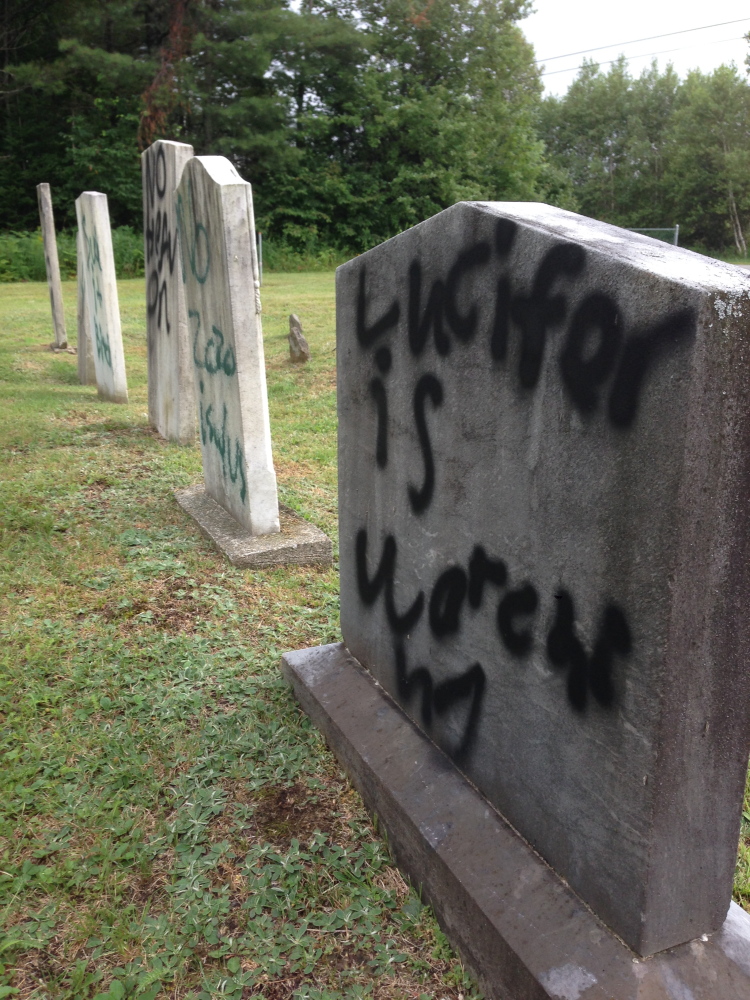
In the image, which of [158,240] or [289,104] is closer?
[158,240]

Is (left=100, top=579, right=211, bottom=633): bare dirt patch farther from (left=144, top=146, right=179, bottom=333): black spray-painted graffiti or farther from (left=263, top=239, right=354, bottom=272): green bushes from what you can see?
(left=263, top=239, right=354, bottom=272): green bushes

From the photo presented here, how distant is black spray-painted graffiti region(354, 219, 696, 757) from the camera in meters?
1.39

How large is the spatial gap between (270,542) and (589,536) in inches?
103

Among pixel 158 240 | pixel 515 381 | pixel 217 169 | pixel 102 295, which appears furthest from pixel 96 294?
pixel 515 381

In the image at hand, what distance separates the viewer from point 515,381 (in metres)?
1.65

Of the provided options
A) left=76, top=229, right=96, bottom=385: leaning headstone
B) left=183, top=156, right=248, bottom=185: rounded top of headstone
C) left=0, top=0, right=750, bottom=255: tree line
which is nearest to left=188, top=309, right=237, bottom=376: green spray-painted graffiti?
left=183, top=156, right=248, bottom=185: rounded top of headstone

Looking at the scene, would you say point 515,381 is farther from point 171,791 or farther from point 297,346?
point 297,346

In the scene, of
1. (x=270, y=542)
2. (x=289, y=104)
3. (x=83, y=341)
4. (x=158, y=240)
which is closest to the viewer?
(x=270, y=542)

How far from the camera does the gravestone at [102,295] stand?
269 inches

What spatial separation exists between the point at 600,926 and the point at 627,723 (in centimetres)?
43

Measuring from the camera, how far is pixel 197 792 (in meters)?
2.30

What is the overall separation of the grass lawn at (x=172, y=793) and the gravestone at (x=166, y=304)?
127cm

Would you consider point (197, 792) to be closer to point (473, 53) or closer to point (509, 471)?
point (509, 471)

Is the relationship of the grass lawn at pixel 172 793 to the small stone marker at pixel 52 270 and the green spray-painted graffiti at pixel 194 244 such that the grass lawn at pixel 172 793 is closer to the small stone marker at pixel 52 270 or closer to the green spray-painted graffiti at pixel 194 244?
the green spray-painted graffiti at pixel 194 244
